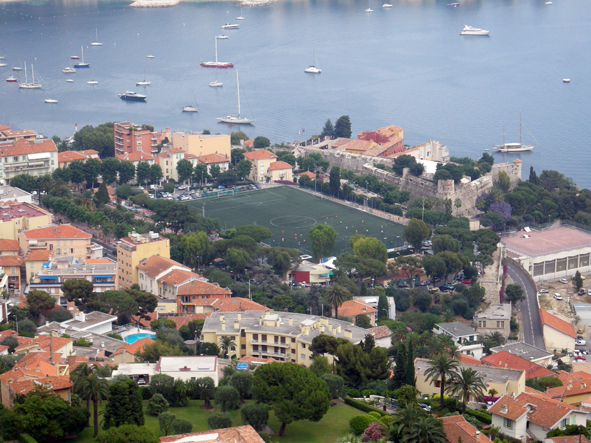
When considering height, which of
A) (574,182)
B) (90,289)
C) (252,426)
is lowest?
(574,182)

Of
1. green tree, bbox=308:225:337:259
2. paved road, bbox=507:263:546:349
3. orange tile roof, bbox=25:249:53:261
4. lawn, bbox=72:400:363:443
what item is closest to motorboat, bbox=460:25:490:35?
paved road, bbox=507:263:546:349

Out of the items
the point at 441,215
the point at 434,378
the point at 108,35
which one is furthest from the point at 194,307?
the point at 108,35

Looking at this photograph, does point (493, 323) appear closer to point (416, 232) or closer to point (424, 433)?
point (416, 232)

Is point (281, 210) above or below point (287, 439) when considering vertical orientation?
below

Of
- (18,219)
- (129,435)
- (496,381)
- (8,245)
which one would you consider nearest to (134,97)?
(18,219)

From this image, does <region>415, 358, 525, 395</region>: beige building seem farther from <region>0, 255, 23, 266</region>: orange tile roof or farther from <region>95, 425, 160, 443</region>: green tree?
<region>0, 255, 23, 266</region>: orange tile roof

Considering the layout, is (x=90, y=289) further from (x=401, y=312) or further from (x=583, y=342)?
(x=583, y=342)

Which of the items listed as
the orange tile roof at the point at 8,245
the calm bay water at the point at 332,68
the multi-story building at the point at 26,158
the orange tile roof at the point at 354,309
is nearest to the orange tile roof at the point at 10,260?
the orange tile roof at the point at 8,245
